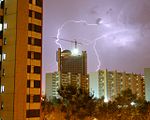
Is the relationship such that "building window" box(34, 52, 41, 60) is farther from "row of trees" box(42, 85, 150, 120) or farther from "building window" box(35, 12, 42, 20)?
"row of trees" box(42, 85, 150, 120)

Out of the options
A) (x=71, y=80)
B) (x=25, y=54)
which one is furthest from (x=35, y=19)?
(x=71, y=80)

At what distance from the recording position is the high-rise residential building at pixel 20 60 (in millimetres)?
29781

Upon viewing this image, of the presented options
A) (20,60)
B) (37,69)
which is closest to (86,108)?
(37,69)

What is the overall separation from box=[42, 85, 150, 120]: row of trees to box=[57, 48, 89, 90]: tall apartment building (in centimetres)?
5924

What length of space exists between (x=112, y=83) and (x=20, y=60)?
7503cm

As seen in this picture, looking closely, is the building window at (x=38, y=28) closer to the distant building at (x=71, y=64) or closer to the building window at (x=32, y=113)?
the building window at (x=32, y=113)

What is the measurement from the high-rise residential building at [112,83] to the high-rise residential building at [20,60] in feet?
222

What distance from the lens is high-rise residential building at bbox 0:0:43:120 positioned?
29.8 meters

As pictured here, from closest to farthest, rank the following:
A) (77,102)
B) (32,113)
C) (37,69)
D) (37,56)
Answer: (32,113) → (37,69) → (37,56) → (77,102)

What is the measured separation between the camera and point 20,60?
30344mm

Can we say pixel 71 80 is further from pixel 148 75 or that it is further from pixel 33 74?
pixel 33 74

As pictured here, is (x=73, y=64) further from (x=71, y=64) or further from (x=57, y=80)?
(x=57, y=80)

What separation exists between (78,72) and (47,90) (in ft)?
49.7

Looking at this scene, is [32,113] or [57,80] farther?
[57,80]
